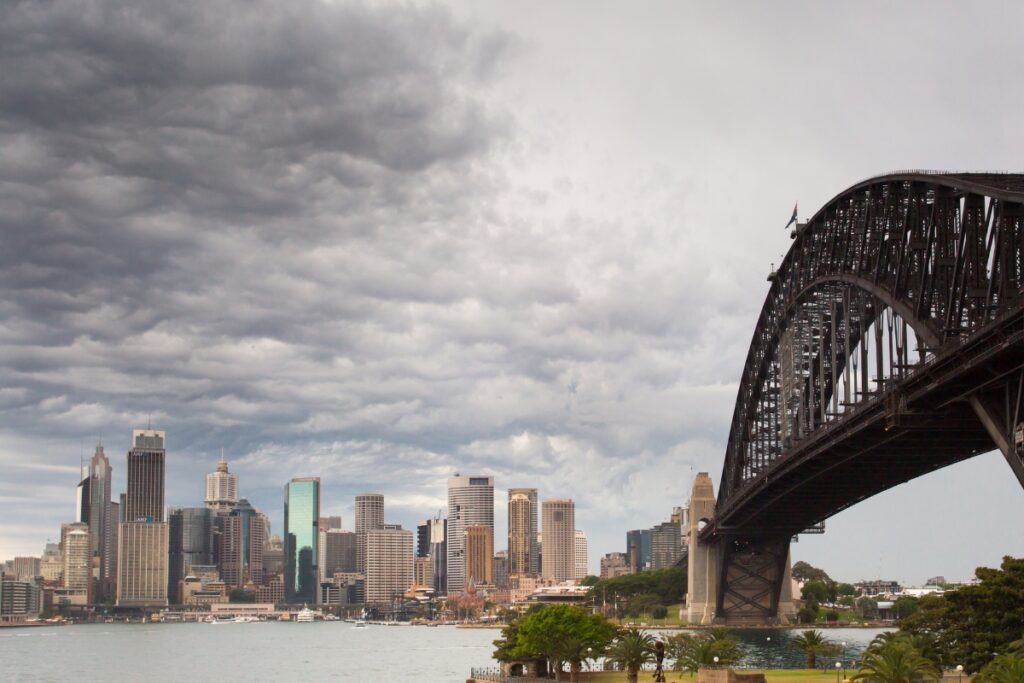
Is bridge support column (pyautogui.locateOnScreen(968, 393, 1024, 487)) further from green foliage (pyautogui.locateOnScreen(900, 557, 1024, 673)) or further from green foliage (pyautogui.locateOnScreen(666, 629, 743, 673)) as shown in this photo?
green foliage (pyautogui.locateOnScreen(666, 629, 743, 673))

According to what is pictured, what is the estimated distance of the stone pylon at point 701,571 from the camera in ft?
589

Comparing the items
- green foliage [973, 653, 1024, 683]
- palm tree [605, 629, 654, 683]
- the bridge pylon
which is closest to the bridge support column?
green foliage [973, 653, 1024, 683]

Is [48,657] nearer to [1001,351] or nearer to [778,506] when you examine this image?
[778,506]

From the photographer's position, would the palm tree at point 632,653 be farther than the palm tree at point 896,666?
Yes

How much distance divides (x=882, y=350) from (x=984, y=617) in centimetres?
1743

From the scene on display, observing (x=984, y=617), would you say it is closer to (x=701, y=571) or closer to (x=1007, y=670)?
(x=1007, y=670)

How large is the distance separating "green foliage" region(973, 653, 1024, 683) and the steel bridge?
31.8ft

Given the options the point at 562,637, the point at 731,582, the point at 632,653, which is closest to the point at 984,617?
the point at 632,653

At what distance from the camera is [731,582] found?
179250mm

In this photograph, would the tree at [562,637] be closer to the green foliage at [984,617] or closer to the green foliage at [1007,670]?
the green foliage at [984,617]

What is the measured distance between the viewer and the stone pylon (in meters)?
180

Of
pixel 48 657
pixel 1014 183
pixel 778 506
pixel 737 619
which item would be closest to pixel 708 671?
pixel 1014 183

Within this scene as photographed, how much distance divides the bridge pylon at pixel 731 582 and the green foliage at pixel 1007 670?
379 feet

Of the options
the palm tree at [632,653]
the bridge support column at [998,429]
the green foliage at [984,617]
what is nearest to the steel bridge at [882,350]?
the bridge support column at [998,429]
